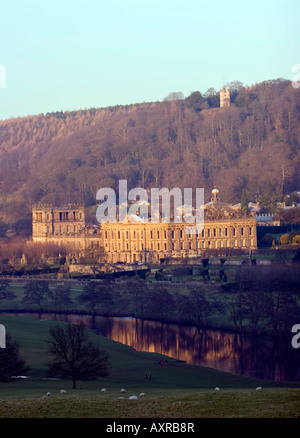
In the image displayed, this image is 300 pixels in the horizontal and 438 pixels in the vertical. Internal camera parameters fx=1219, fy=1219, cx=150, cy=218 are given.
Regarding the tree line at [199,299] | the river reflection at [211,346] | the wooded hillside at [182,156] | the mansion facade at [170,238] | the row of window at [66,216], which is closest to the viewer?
the river reflection at [211,346]

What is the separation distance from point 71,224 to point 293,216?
75.3ft

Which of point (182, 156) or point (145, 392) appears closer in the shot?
point (145, 392)

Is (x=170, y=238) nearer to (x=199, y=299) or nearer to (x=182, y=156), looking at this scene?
(x=199, y=299)

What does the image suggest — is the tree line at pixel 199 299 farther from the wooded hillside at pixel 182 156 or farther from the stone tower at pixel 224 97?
the stone tower at pixel 224 97

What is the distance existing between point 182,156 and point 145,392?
135m

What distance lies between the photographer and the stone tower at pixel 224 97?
193 meters

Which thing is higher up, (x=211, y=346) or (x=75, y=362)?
(x=75, y=362)

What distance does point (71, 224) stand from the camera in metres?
121

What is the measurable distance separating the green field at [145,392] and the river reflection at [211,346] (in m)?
1.76

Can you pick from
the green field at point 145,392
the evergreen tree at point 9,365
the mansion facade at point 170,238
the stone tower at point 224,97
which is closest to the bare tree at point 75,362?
the green field at point 145,392

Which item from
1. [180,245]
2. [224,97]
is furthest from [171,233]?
[224,97]

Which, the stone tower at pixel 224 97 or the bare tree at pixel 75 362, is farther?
the stone tower at pixel 224 97

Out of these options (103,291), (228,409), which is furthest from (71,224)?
(228,409)

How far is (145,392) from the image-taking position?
115ft
